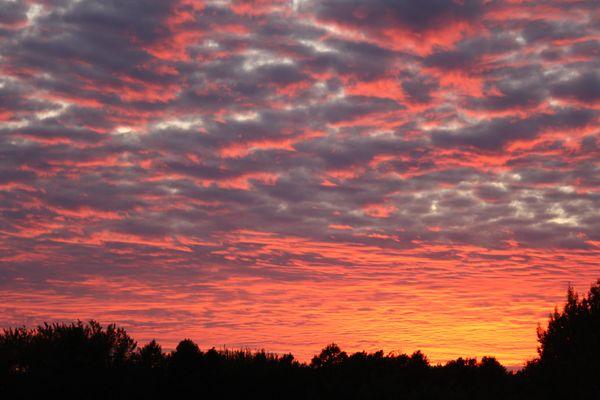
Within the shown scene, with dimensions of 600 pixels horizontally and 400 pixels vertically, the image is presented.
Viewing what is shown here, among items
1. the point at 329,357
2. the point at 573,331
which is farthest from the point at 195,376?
the point at 573,331

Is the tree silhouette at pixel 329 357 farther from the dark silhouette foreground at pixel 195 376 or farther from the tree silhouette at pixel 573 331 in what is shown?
the tree silhouette at pixel 573 331

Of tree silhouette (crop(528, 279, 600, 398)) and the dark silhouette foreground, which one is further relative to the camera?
tree silhouette (crop(528, 279, 600, 398))

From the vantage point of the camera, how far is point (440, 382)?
58.2 meters

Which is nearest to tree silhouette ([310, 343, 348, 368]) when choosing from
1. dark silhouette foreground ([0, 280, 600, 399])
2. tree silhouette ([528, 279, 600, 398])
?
dark silhouette foreground ([0, 280, 600, 399])

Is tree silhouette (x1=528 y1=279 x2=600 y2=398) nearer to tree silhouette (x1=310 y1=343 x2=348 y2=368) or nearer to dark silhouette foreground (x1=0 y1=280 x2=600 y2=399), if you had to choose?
dark silhouette foreground (x1=0 y1=280 x2=600 y2=399)

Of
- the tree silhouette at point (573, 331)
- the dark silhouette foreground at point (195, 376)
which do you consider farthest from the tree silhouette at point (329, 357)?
the tree silhouette at point (573, 331)

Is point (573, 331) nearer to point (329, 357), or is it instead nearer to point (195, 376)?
point (329, 357)

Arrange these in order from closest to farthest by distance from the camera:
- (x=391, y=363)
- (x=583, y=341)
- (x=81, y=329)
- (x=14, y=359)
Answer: (x=81, y=329), (x=14, y=359), (x=583, y=341), (x=391, y=363)

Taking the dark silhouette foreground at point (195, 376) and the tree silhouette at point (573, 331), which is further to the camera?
the tree silhouette at point (573, 331)

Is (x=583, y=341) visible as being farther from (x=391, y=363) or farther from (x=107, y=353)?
(x=107, y=353)

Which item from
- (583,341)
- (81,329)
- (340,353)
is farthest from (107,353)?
(583,341)

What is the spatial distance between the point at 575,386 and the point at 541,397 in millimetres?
2028

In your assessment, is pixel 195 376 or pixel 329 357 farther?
pixel 329 357

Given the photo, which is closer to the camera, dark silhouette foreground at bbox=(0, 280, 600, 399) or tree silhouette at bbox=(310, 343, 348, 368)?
dark silhouette foreground at bbox=(0, 280, 600, 399)
